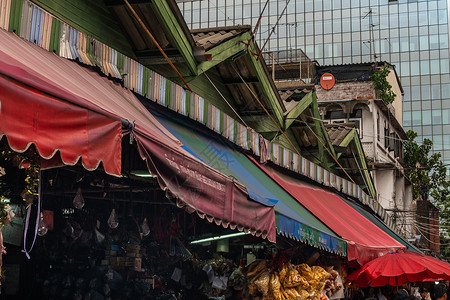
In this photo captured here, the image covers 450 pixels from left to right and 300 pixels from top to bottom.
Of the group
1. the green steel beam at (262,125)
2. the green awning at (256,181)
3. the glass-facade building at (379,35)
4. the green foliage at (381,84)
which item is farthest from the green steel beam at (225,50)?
the glass-facade building at (379,35)

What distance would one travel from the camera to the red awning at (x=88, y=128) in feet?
14.9

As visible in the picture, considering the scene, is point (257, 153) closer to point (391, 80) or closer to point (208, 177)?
point (208, 177)

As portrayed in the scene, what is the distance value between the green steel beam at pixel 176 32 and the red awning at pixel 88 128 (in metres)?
1.80

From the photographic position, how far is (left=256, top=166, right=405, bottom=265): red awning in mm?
12791

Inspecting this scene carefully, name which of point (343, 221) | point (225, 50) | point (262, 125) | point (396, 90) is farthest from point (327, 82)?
point (225, 50)

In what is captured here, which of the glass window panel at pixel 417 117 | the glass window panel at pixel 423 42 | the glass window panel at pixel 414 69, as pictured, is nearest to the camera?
the glass window panel at pixel 423 42

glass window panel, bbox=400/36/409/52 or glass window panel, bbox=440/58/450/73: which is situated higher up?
glass window panel, bbox=400/36/409/52

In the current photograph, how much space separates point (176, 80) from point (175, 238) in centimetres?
277

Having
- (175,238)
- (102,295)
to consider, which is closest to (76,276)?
(102,295)

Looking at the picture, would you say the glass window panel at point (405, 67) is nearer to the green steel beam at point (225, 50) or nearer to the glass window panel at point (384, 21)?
the glass window panel at point (384, 21)

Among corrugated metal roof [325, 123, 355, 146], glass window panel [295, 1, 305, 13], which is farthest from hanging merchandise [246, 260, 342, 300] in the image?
glass window panel [295, 1, 305, 13]

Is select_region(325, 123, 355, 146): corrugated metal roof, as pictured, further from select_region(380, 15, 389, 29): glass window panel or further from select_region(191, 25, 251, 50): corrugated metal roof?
select_region(380, 15, 389, 29): glass window panel

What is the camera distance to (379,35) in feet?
274

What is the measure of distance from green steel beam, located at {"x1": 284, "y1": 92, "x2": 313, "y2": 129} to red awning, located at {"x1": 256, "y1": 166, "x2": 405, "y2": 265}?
131 cm
